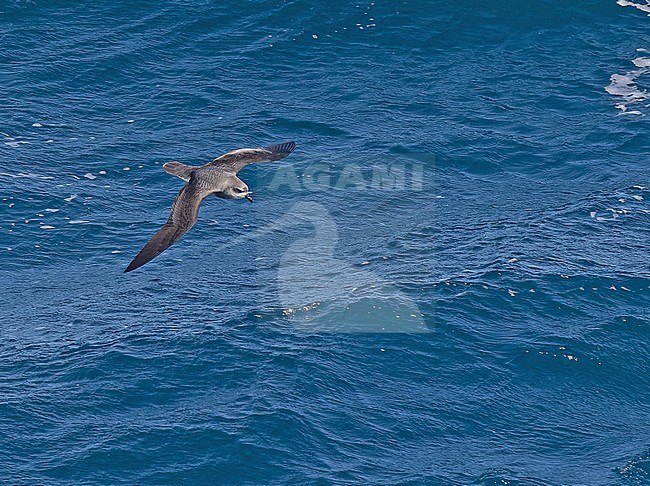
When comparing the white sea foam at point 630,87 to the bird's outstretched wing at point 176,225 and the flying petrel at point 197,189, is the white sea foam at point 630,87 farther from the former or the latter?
the bird's outstretched wing at point 176,225

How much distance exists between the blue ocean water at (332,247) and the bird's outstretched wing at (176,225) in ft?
16.9

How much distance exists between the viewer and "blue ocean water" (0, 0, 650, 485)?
1125 inches

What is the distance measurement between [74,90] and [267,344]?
1467 centimetres

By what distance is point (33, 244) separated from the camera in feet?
117

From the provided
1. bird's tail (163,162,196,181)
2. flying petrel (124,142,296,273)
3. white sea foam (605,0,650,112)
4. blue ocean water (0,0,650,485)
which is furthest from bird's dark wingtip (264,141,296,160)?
white sea foam (605,0,650,112)

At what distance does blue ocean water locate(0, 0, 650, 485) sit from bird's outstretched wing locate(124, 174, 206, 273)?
517cm

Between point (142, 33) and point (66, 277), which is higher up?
point (142, 33)

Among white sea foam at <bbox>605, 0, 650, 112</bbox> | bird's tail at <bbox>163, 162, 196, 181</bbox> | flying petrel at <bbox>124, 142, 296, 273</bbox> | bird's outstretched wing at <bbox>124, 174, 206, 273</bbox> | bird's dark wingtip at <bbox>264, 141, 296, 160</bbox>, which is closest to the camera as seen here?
bird's outstretched wing at <bbox>124, 174, 206, 273</bbox>

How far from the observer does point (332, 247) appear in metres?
36.0

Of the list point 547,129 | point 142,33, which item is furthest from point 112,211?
point 547,129

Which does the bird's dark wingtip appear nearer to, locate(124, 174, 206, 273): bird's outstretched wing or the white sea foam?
locate(124, 174, 206, 273): bird's outstretched wing

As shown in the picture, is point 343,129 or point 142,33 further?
point 142,33

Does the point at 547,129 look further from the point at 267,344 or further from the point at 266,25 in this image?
the point at 267,344

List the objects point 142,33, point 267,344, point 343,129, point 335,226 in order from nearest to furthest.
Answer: point 267,344
point 335,226
point 343,129
point 142,33
